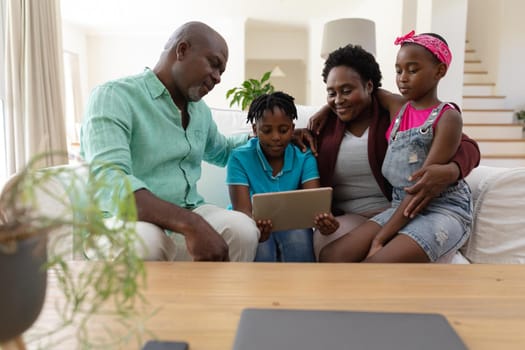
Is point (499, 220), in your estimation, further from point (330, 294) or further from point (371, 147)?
point (330, 294)

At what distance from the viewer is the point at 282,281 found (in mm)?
771

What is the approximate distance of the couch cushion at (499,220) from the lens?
Answer: 126 cm

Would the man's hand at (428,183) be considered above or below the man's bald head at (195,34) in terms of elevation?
below

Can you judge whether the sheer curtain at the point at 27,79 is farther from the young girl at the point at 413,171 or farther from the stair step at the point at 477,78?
the stair step at the point at 477,78

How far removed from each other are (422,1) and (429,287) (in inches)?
146

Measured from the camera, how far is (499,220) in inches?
50.6

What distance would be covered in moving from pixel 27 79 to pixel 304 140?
82.5 inches

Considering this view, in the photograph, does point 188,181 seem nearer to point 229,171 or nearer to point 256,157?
point 229,171

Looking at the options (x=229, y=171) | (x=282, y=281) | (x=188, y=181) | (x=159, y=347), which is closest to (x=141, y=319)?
(x=159, y=347)

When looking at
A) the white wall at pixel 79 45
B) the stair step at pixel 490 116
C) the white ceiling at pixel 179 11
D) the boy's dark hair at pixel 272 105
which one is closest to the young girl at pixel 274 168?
the boy's dark hair at pixel 272 105

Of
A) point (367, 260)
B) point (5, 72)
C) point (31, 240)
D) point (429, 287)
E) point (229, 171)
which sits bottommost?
point (367, 260)

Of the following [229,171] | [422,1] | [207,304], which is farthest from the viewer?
[422,1]

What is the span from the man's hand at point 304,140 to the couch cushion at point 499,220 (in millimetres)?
583

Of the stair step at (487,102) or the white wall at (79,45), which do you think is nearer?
the stair step at (487,102)
